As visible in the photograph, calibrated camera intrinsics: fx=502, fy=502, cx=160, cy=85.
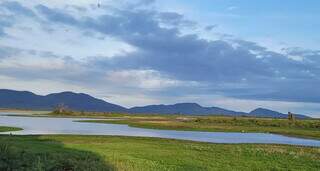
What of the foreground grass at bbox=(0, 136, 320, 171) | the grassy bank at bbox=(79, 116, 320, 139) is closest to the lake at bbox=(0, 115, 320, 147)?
the grassy bank at bbox=(79, 116, 320, 139)

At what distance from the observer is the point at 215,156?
37.9 metres

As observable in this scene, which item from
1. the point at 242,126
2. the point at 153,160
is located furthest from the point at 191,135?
the point at 153,160

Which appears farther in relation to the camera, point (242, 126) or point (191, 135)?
point (242, 126)

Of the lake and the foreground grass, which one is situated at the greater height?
the lake

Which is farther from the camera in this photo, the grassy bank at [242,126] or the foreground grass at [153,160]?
the grassy bank at [242,126]

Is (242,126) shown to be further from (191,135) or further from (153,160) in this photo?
(153,160)

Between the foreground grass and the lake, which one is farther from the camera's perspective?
the lake

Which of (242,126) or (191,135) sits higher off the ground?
(242,126)

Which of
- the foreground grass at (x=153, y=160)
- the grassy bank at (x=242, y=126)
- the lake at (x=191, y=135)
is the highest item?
the grassy bank at (x=242, y=126)

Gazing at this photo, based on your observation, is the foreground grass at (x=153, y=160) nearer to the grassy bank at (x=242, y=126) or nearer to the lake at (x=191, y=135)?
the lake at (x=191, y=135)

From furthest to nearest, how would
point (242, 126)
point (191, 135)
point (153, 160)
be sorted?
1. point (242, 126)
2. point (191, 135)
3. point (153, 160)

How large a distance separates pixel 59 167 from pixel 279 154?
21925 millimetres

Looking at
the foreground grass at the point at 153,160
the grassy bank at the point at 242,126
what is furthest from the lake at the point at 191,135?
the foreground grass at the point at 153,160

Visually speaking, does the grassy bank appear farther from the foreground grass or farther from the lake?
the foreground grass
